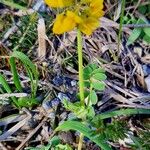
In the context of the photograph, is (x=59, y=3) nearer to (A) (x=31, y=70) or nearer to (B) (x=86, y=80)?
(B) (x=86, y=80)

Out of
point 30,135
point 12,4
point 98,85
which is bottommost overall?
point 30,135

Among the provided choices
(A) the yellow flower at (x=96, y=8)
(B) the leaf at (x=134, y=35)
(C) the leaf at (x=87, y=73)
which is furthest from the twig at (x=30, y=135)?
(A) the yellow flower at (x=96, y=8)

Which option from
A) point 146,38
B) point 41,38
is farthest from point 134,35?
point 41,38

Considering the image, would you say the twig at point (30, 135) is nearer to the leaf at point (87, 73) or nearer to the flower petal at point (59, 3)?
the leaf at point (87, 73)

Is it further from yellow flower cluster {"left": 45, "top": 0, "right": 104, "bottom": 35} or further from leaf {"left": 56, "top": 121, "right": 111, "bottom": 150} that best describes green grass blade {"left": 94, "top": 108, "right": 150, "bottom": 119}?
yellow flower cluster {"left": 45, "top": 0, "right": 104, "bottom": 35}

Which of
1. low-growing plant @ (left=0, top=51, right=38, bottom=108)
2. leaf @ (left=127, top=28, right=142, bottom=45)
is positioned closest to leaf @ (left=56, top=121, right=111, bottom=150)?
low-growing plant @ (left=0, top=51, right=38, bottom=108)

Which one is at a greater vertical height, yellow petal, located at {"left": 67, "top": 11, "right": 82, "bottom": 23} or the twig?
yellow petal, located at {"left": 67, "top": 11, "right": 82, "bottom": 23}
